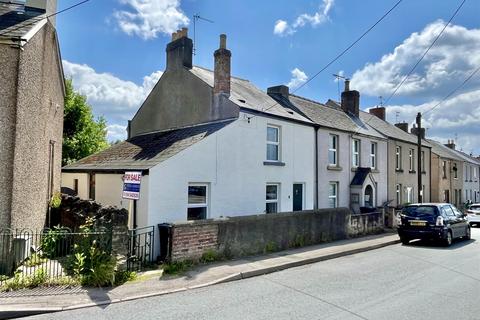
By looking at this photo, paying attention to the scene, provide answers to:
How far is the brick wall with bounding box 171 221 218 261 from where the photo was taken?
9.31 meters

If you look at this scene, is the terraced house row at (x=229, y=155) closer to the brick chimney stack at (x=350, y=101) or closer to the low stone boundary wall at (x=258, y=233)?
the brick chimney stack at (x=350, y=101)

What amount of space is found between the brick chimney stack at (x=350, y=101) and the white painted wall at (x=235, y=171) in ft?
31.7

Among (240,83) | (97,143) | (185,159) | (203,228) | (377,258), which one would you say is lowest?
(377,258)

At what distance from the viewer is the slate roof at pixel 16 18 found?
917cm

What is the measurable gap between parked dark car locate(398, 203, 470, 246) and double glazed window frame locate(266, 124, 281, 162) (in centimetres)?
612

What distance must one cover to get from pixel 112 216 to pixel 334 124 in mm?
14883

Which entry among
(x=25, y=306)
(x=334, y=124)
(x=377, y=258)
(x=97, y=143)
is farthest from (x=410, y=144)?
(x=25, y=306)

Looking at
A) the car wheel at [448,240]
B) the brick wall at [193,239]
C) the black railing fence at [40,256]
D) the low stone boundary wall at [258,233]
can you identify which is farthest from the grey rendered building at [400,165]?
the black railing fence at [40,256]

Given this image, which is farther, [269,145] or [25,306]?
[269,145]

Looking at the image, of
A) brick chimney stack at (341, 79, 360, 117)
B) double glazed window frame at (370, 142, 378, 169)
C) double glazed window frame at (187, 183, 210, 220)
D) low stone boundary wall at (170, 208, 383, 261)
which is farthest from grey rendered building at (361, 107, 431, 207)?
double glazed window frame at (187, 183, 210, 220)

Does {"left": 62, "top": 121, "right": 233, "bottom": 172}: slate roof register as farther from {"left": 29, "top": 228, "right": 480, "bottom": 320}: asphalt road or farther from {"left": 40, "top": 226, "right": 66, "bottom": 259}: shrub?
{"left": 29, "top": 228, "right": 480, "bottom": 320}: asphalt road

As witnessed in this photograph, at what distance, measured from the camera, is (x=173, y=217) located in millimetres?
11664

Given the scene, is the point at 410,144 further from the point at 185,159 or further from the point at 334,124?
the point at 185,159

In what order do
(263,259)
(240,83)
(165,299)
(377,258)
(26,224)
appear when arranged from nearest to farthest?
1. (165,299)
2. (26,224)
3. (263,259)
4. (377,258)
5. (240,83)
